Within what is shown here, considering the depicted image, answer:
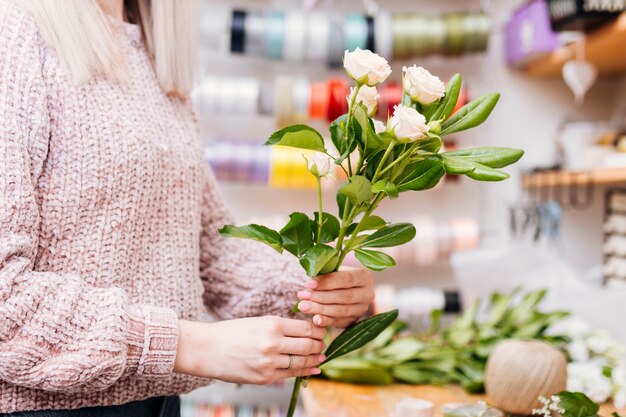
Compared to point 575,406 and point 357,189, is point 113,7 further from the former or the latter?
point 575,406

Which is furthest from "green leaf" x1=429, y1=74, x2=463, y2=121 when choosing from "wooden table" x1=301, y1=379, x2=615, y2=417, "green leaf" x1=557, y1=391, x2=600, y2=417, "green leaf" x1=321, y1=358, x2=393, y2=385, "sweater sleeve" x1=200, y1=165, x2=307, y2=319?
"green leaf" x1=321, y1=358, x2=393, y2=385

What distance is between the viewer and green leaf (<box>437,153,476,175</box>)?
73 centimetres

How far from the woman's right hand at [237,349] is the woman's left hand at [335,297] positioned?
0.06m

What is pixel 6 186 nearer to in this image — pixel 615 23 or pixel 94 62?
pixel 94 62

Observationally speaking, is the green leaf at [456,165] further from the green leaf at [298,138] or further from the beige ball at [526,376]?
the beige ball at [526,376]

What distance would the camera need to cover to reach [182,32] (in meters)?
1.10

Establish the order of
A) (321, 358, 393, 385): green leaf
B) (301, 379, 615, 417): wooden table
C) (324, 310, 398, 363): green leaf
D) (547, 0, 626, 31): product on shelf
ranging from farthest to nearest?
(547, 0, 626, 31): product on shelf, (321, 358, 393, 385): green leaf, (301, 379, 615, 417): wooden table, (324, 310, 398, 363): green leaf

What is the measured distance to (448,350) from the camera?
1.56 m

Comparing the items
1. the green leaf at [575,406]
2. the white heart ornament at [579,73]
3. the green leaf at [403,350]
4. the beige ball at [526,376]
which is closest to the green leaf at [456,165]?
the green leaf at [575,406]

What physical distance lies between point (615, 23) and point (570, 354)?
75 centimetres

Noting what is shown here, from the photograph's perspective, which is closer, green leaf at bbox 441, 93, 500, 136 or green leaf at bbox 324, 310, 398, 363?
green leaf at bbox 441, 93, 500, 136

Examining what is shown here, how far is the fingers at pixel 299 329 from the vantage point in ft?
2.74

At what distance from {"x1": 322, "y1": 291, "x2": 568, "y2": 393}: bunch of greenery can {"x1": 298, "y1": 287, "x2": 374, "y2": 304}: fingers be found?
1.74 ft

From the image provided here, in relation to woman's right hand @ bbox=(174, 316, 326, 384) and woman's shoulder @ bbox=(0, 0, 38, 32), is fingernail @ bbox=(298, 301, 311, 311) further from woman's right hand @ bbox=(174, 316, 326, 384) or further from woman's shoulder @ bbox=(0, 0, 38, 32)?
woman's shoulder @ bbox=(0, 0, 38, 32)
